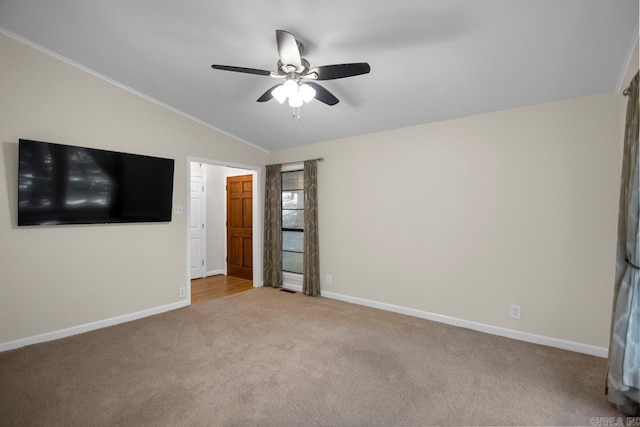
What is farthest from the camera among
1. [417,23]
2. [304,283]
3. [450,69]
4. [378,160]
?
[304,283]

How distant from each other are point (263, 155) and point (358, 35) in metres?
3.24

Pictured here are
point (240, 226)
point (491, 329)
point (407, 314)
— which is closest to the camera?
point (491, 329)

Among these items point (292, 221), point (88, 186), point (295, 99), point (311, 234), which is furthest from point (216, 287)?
point (295, 99)

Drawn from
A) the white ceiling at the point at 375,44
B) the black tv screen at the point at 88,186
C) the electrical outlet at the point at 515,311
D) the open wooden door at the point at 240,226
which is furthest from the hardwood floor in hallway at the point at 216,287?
the electrical outlet at the point at 515,311

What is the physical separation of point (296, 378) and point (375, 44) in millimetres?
2750

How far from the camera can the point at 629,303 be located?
1823 millimetres

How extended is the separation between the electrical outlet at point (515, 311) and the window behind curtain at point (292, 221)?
301cm

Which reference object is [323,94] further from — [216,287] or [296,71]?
[216,287]

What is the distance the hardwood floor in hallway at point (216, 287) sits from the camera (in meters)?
4.55

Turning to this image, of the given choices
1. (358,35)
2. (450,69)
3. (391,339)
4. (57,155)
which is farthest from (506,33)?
(57,155)

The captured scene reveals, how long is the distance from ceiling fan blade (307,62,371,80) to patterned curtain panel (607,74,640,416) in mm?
1828

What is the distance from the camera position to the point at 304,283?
459 centimetres

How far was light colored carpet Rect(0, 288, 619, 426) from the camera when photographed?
6.23 ft

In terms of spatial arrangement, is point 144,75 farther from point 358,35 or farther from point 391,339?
point 391,339
